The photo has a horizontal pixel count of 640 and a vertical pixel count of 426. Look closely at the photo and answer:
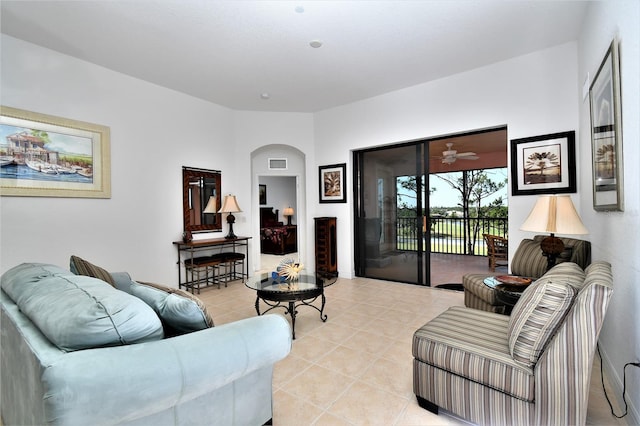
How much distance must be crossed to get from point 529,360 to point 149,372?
172 cm

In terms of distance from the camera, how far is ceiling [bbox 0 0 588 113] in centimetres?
278

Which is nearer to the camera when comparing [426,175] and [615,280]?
[615,280]

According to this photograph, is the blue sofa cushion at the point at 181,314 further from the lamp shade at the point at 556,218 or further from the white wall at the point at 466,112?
the white wall at the point at 466,112

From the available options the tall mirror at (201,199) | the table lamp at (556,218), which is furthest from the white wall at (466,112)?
the tall mirror at (201,199)

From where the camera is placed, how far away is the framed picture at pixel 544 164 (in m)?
3.47

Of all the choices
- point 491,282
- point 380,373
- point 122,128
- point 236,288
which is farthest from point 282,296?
point 122,128

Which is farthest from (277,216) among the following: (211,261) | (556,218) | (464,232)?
(556,218)

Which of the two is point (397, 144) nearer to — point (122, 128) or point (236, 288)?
point (236, 288)

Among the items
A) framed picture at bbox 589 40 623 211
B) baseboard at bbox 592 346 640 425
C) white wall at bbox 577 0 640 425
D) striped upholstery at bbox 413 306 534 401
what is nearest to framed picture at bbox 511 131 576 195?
framed picture at bbox 589 40 623 211

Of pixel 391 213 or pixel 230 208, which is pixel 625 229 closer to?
pixel 391 213

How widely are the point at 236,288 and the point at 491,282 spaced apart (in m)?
3.65

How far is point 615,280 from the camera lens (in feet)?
6.62

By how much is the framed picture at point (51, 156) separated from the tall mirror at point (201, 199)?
1117 millimetres

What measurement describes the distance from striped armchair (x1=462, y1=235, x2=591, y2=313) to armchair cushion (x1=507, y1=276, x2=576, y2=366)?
121 cm
